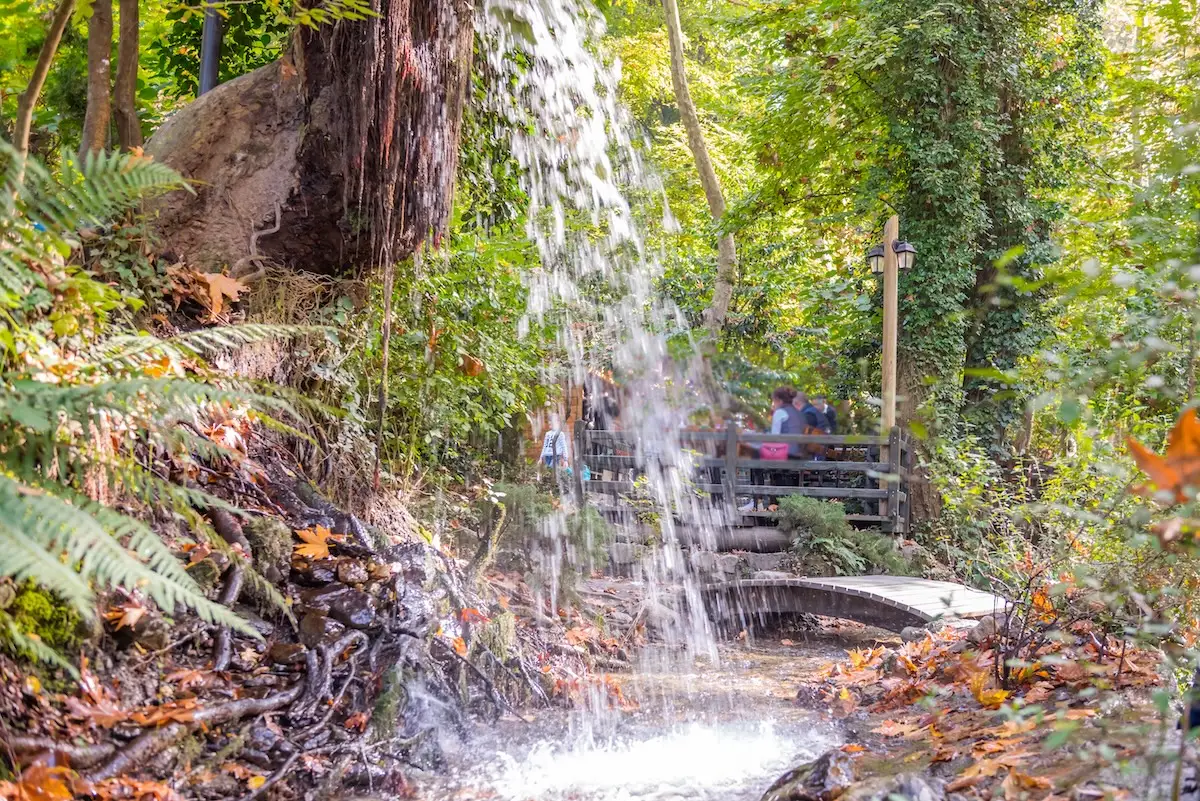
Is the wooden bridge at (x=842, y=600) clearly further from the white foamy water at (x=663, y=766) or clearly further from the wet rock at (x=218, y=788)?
the wet rock at (x=218, y=788)

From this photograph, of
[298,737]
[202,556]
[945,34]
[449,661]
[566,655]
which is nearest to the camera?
[298,737]

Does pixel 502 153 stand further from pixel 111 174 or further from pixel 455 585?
pixel 111 174

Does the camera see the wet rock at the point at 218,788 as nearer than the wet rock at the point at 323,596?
Yes

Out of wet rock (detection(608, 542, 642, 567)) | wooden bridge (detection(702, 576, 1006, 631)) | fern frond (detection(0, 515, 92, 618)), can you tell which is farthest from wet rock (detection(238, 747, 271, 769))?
wet rock (detection(608, 542, 642, 567))

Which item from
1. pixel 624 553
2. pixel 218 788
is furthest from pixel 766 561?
pixel 218 788

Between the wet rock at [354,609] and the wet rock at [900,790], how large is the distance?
2251mm

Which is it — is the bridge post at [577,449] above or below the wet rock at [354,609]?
above

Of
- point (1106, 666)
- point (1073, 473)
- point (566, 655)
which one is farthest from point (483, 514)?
point (1106, 666)

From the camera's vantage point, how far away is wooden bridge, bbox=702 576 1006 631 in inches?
279

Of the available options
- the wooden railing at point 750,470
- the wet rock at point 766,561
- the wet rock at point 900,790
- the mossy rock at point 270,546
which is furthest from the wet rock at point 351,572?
the wet rock at point 766,561

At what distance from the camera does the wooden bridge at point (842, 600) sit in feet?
23.2

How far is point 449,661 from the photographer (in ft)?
14.7

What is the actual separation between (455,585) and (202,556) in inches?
75.1

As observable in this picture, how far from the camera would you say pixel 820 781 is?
9.61 ft
